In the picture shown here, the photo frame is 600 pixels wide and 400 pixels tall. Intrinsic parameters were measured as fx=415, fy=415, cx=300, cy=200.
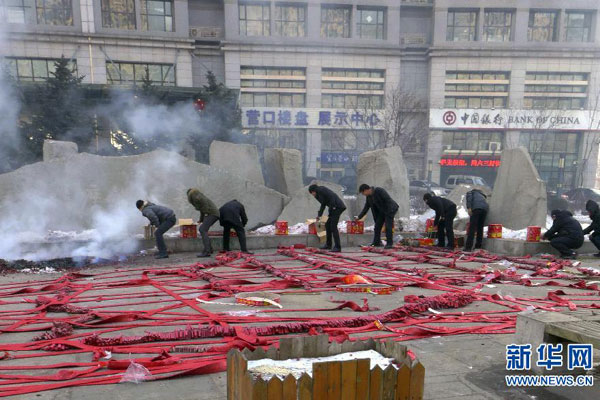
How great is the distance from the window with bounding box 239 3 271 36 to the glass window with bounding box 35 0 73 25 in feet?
34.5

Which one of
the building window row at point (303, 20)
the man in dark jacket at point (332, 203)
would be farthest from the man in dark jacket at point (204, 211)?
the building window row at point (303, 20)

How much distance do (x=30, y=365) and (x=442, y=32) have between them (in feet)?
104

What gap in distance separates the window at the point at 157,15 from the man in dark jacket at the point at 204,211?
23.1m

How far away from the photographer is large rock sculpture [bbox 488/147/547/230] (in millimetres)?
9625

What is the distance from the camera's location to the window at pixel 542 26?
97.3ft

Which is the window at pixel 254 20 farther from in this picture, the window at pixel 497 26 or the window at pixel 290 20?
the window at pixel 497 26

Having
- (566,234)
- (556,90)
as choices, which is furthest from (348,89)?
(566,234)

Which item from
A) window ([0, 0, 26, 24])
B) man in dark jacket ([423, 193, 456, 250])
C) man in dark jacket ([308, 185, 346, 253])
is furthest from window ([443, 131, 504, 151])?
window ([0, 0, 26, 24])

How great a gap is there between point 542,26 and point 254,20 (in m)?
20.6

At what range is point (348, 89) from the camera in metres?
29.0

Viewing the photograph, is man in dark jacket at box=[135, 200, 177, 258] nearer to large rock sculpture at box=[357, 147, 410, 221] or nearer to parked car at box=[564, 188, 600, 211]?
large rock sculpture at box=[357, 147, 410, 221]

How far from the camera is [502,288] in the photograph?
550 cm

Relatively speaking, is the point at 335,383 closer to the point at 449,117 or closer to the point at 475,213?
the point at 475,213

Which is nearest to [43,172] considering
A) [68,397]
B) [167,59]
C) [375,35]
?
[68,397]
